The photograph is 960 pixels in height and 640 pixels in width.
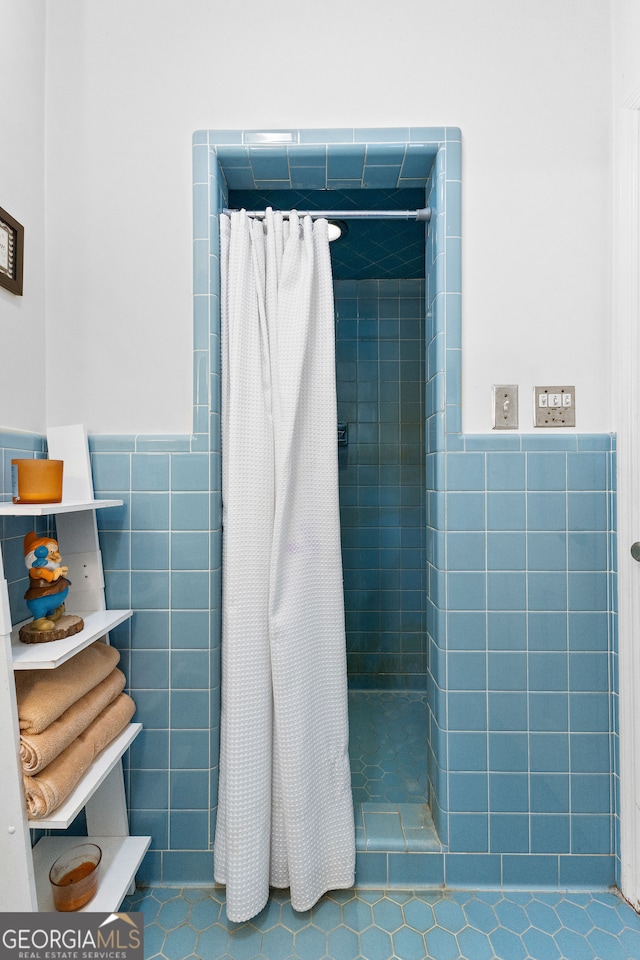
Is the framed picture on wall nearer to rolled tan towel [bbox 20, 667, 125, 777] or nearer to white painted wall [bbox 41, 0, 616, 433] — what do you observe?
white painted wall [bbox 41, 0, 616, 433]

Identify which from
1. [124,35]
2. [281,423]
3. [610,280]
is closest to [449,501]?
[281,423]

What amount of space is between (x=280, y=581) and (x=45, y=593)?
509mm

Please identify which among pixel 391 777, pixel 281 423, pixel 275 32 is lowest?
Answer: pixel 391 777

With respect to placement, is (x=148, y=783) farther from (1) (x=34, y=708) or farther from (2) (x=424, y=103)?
(2) (x=424, y=103)

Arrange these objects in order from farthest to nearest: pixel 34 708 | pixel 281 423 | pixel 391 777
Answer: pixel 391 777 → pixel 281 423 → pixel 34 708

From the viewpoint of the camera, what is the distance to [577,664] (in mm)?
1276

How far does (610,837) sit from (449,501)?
0.94 metres

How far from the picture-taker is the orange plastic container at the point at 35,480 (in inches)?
38.9

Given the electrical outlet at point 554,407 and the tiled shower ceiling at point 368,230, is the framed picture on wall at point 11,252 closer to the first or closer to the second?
the tiled shower ceiling at point 368,230

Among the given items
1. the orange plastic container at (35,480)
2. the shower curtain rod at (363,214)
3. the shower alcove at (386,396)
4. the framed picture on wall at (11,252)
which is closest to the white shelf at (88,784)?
the orange plastic container at (35,480)

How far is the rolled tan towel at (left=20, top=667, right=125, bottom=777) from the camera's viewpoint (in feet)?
2.88

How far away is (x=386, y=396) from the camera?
254cm

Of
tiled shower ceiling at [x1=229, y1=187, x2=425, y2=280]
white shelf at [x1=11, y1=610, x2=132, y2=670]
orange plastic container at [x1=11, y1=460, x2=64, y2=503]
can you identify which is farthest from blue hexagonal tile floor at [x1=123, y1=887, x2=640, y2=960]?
tiled shower ceiling at [x1=229, y1=187, x2=425, y2=280]

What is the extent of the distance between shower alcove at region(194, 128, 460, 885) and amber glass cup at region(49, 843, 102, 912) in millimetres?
635
